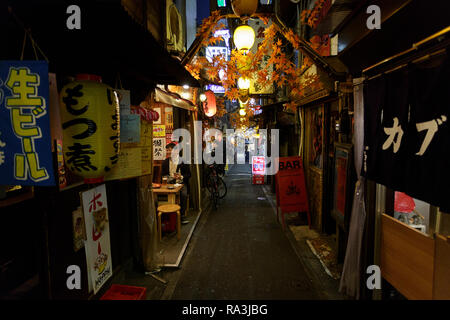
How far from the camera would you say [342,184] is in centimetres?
795

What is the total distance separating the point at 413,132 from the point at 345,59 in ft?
8.21

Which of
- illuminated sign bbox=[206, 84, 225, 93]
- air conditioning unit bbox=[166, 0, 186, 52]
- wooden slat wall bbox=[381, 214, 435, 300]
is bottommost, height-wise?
wooden slat wall bbox=[381, 214, 435, 300]

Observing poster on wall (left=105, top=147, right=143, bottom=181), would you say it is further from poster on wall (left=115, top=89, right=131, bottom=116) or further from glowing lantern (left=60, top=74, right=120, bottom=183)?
glowing lantern (left=60, top=74, right=120, bottom=183)

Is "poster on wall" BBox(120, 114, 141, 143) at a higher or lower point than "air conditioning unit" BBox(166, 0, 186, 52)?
lower

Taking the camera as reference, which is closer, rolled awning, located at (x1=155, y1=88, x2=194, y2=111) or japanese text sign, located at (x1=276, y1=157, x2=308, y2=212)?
rolled awning, located at (x1=155, y1=88, x2=194, y2=111)

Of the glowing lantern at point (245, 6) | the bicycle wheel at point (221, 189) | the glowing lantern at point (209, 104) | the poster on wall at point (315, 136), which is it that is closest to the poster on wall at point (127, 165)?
the glowing lantern at point (245, 6)

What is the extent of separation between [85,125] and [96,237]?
2054 mm

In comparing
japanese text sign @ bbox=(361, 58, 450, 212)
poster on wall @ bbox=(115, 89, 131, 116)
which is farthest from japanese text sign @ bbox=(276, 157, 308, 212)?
poster on wall @ bbox=(115, 89, 131, 116)

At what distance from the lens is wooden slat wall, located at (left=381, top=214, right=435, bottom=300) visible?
3764mm

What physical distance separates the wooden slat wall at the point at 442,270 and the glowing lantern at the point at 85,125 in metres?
5.04

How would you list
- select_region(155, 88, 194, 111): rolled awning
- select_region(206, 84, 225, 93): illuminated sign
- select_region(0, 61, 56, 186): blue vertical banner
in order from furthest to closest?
select_region(206, 84, 225, 93): illuminated sign, select_region(155, 88, 194, 111): rolled awning, select_region(0, 61, 56, 186): blue vertical banner

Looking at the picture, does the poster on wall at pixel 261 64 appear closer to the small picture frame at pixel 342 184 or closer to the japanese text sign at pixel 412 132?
the small picture frame at pixel 342 184

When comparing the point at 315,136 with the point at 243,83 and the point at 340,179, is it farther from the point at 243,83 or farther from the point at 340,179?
the point at 243,83

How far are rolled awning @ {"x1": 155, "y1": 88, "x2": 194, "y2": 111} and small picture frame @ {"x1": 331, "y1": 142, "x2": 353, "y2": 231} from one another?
5887mm
